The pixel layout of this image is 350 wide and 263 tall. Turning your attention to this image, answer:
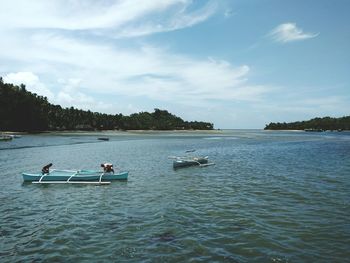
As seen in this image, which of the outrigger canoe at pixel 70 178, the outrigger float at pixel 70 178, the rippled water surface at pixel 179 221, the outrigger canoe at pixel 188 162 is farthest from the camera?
the outrigger canoe at pixel 188 162

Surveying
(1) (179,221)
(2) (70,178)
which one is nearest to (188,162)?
(2) (70,178)

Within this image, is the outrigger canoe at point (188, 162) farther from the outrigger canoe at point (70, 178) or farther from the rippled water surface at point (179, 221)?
the outrigger canoe at point (70, 178)

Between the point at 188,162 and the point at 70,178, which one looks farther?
the point at 188,162

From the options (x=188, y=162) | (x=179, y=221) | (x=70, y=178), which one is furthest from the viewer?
(x=188, y=162)

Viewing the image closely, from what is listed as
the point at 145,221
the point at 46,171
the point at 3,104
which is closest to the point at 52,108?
the point at 3,104

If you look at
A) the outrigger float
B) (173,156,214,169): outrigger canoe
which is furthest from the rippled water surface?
(173,156,214,169): outrigger canoe

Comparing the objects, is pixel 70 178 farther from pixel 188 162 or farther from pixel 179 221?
pixel 188 162

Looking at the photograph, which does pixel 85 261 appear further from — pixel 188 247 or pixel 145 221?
pixel 145 221

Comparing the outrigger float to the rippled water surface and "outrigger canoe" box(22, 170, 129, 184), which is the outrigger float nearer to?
"outrigger canoe" box(22, 170, 129, 184)

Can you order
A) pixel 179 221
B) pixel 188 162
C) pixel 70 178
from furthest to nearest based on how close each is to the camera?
pixel 188 162 → pixel 70 178 → pixel 179 221

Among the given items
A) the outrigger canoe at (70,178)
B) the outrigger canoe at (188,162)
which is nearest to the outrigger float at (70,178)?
the outrigger canoe at (70,178)

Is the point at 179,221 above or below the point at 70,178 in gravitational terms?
below

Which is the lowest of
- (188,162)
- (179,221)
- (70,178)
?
(179,221)

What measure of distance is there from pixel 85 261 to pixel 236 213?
404 inches
